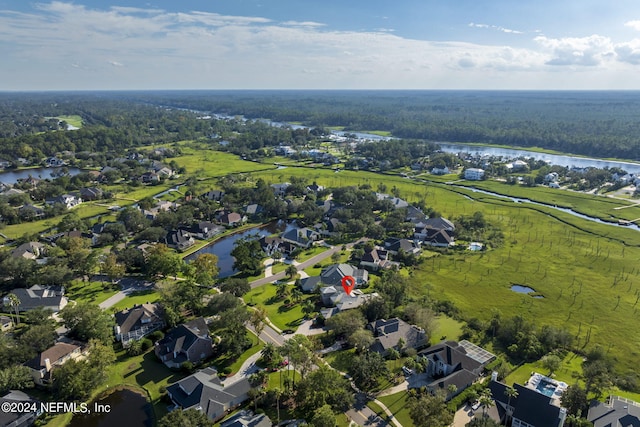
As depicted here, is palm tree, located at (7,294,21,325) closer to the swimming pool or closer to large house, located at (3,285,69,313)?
large house, located at (3,285,69,313)

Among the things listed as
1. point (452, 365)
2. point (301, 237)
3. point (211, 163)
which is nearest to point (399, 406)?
point (452, 365)

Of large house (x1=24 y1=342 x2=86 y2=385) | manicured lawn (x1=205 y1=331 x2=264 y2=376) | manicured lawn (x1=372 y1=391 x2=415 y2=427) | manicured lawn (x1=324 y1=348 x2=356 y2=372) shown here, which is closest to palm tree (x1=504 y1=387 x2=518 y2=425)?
manicured lawn (x1=372 y1=391 x2=415 y2=427)

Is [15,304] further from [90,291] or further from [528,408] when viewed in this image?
[528,408]

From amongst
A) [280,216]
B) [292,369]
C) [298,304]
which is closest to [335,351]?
[292,369]

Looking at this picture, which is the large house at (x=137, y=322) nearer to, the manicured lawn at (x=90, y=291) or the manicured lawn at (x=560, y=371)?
the manicured lawn at (x=90, y=291)

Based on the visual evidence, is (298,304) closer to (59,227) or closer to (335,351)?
(335,351)

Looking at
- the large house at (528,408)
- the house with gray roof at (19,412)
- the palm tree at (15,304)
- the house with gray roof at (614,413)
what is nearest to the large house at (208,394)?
the house with gray roof at (19,412)
